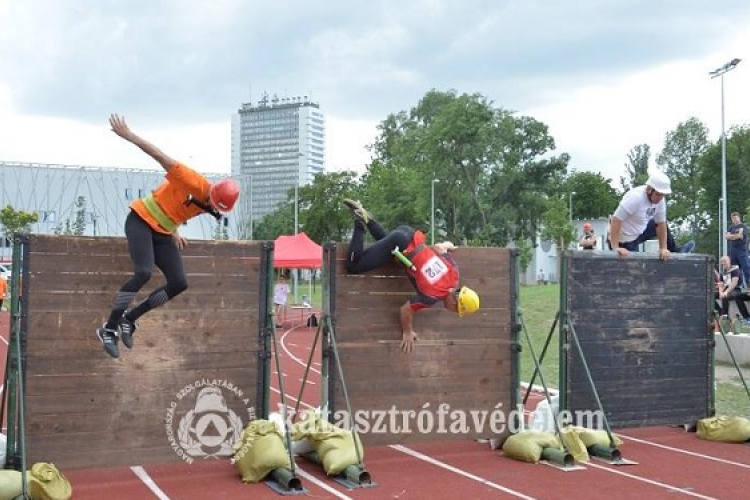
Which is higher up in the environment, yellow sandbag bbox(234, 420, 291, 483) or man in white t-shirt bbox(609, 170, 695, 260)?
man in white t-shirt bbox(609, 170, 695, 260)

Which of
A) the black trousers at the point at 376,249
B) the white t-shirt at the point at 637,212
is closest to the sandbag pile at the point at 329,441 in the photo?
the black trousers at the point at 376,249

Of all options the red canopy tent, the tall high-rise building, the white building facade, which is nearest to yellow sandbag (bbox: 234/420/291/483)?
the red canopy tent

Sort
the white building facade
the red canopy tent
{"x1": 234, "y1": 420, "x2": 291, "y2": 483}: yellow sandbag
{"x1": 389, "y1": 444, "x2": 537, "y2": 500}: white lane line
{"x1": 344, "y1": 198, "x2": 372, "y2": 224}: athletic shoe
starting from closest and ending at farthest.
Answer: {"x1": 389, "y1": 444, "x2": 537, "y2": 500}: white lane line < {"x1": 234, "y1": 420, "x2": 291, "y2": 483}: yellow sandbag < {"x1": 344, "y1": 198, "x2": 372, "y2": 224}: athletic shoe < the red canopy tent < the white building facade

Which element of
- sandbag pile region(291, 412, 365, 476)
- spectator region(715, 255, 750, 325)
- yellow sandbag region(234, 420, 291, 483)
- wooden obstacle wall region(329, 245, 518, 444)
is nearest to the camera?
yellow sandbag region(234, 420, 291, 483)

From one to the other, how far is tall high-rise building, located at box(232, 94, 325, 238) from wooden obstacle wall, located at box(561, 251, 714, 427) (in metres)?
103

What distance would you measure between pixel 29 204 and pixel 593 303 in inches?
3052

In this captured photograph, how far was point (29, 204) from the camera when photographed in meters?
78.3

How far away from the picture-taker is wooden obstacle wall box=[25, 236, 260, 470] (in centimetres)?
712

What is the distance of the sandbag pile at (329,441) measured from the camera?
760cm

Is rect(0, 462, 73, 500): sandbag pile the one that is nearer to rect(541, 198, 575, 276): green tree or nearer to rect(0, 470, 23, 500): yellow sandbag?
rect(0, 470, 23, 500): yellow sandbag

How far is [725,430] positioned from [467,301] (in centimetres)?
380

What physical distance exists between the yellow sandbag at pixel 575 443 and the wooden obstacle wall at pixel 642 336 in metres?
0.50

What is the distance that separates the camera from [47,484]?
652cm

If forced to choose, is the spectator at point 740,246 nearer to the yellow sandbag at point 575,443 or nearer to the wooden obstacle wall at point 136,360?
the yellow sandbag at point 575,443
